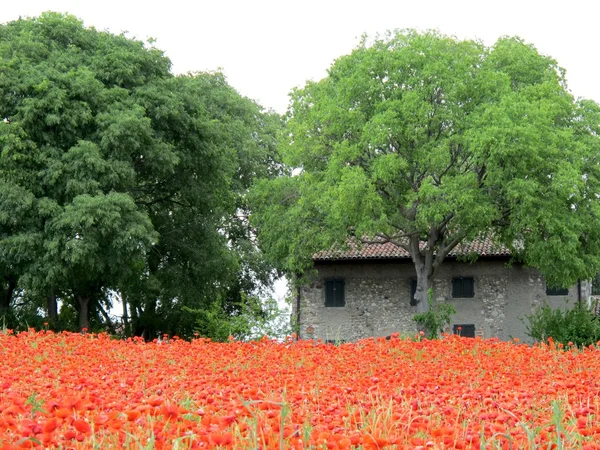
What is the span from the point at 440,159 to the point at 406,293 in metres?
8.95

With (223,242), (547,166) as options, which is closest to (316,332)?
(223,242)

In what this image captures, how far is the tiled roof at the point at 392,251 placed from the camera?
36.0 meters

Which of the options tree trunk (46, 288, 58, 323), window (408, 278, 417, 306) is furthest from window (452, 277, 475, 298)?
tree trunk (46, 288, 58, 323)

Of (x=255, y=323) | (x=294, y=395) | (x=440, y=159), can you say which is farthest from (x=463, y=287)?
(x=294, y=395)

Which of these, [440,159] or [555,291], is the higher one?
[440,159]

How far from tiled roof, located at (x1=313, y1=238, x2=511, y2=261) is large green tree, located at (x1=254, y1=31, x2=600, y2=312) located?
148cm

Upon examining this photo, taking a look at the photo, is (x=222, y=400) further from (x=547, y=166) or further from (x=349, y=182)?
(x=547, y=166)

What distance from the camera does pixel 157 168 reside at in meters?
31.5

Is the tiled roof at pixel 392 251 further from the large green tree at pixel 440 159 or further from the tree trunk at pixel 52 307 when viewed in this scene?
the tree trunk at pixel 52 307

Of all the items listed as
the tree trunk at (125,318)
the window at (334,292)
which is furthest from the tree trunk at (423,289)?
the tree trunk at (125,318)

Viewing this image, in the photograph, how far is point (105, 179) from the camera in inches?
1129

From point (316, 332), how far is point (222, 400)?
3024 cm

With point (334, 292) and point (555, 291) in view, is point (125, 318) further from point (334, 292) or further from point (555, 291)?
point (555, 291)

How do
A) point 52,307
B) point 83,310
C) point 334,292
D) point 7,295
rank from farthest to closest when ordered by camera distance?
point 334,292 → point 83,310 → point 52,307 → point 7,295
